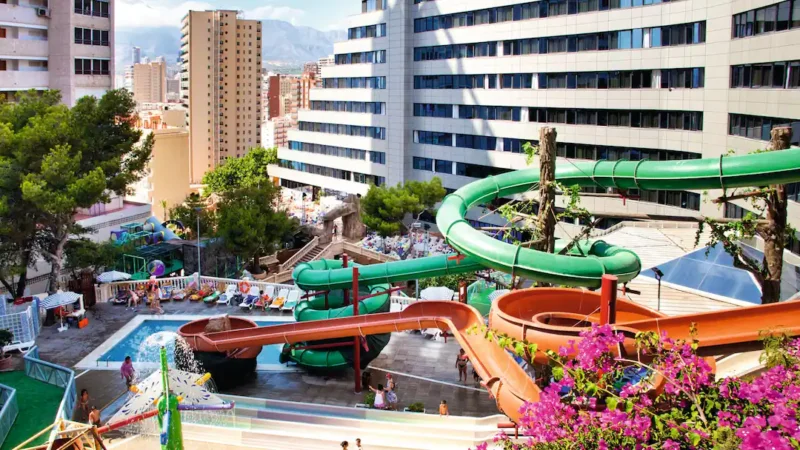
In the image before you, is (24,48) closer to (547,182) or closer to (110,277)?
(110,277)

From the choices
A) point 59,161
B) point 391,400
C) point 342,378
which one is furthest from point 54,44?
point 391,400

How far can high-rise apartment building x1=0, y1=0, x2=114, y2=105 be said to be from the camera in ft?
158

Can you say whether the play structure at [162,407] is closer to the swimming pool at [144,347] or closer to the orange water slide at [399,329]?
the orange water slide at [399,329]

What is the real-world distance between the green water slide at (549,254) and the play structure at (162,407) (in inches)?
301

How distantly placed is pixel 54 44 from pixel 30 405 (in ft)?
110

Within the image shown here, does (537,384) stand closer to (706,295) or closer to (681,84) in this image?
(706,295)

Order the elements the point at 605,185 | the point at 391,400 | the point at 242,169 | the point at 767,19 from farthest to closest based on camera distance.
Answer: the point at 242,169 → the point at 767,19 → the point at 391,400 → the point at 605,185

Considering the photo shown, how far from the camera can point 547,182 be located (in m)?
19.8

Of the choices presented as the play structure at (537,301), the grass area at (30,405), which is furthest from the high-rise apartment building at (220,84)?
the play structure at (537,301)

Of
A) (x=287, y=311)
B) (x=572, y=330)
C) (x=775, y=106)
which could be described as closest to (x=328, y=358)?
(x=287, y=311)

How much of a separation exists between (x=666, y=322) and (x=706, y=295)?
34.2 feet

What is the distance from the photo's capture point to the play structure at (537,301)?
52.1 feet

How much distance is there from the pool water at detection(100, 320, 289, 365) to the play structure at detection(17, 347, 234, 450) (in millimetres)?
8814

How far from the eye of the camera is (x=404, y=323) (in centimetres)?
2464
